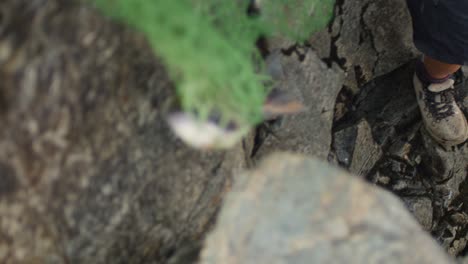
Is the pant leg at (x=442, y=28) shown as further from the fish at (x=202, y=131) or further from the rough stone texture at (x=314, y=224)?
the fish at (x=202, y=131)

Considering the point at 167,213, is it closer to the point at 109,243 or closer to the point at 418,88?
the point at 109,243

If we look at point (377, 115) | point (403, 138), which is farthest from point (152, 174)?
point (403, 138)

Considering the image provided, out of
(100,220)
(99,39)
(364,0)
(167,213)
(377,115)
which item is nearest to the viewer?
(99,39)

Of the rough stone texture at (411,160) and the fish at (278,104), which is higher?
the fish at (278,104)

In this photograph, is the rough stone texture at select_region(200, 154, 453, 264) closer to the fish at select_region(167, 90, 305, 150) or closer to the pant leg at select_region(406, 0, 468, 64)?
the fish at select_region(167, 90, 305, 150)

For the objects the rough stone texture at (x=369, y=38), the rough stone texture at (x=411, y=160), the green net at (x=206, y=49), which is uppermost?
the green net at (x=206, y=49)

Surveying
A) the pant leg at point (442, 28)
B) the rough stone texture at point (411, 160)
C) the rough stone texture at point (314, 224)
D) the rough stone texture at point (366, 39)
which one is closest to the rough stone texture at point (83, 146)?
the rough stone texture at point (314, 224)

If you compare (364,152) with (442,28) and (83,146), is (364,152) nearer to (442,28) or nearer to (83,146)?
(442,28)
